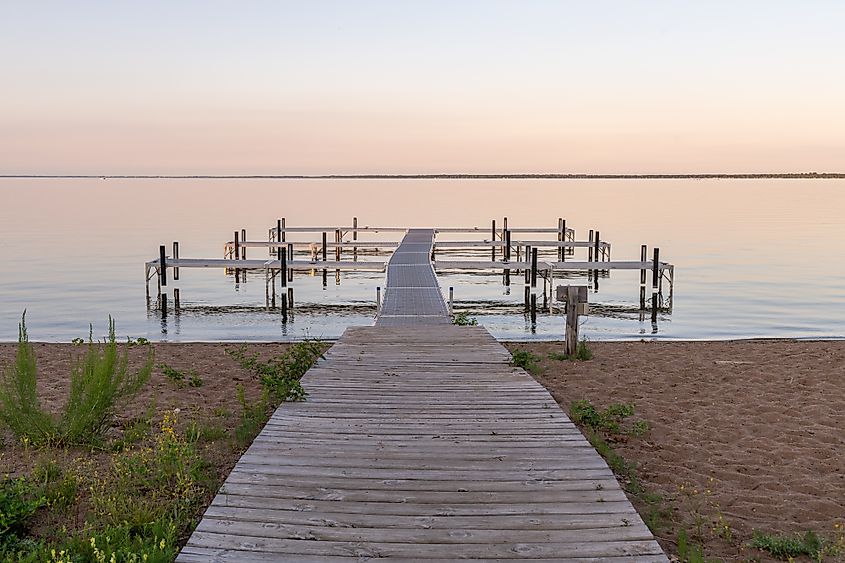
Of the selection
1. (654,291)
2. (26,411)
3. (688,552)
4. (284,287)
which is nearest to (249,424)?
(26,411)

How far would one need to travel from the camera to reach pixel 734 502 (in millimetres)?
5949

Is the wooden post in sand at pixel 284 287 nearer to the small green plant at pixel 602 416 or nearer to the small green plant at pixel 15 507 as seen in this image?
the small green plant at pixel 602 416

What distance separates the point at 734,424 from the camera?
326 inches

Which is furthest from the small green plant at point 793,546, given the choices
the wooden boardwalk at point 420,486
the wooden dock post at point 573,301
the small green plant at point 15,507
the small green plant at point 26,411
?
the wooden dock post at point 573,301

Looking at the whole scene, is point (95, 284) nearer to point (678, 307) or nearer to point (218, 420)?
point (678, 307)

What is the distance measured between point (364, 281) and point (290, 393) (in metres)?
26.1

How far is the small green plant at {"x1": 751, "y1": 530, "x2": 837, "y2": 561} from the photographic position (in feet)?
16.1

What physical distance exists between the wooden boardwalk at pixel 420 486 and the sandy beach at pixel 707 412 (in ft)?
2.31

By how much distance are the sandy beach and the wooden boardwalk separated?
2.31 feet

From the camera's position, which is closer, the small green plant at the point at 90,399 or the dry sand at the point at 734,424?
the dry sand at the point at 734,424

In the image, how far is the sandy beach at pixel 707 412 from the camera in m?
5.87

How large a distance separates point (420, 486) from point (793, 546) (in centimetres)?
247

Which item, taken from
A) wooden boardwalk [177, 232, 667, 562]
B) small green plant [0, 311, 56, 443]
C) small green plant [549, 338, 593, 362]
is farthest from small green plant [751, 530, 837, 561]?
small green plant [549, 338, 593, 362]

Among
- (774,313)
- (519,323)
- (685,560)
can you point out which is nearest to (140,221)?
(519,323)
